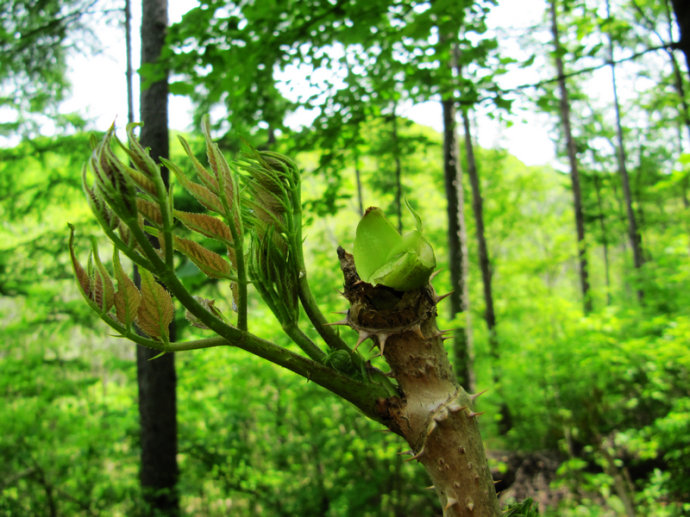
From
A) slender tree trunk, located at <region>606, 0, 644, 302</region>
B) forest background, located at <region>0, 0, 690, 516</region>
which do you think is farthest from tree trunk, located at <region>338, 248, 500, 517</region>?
slender tree trunk, located at <region>606, 0, 644, 302</region>

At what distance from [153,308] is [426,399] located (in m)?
0.35

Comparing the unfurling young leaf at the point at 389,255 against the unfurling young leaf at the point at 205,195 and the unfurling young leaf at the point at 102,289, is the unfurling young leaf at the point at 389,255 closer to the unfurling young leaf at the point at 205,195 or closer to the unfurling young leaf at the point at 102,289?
the unfurling young leaf at the point at 205,195

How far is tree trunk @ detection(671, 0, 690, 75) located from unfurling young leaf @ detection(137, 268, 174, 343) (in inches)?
107

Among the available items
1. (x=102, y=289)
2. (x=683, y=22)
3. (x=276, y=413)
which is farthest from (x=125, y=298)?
(x=276, y=413)

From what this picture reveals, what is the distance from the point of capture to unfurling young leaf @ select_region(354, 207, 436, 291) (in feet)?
1.83

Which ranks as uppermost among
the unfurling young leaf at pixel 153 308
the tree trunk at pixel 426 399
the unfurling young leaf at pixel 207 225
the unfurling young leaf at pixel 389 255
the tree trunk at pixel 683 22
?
the tree trunk at pixel 683 22

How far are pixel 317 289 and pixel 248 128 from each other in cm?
273

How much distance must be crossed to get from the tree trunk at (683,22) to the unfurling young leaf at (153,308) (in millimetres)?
2711

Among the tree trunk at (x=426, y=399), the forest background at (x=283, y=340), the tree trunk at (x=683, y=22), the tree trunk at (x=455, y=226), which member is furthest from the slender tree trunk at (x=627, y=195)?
the tree trunk at (x=426, y=399)

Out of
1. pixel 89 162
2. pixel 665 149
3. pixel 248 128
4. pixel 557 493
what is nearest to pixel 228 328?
pixel 89 162

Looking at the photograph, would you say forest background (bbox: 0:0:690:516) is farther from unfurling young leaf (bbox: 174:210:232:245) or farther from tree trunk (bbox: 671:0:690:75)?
unfurling young leaf (bbox: 174:210:232:245)

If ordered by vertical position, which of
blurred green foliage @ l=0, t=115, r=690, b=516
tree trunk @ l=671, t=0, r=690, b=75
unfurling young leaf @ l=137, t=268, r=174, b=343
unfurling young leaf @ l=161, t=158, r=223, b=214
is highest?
tree trunk @ l=671, t=0, r=690, b=75

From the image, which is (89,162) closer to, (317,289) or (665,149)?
(317,289)

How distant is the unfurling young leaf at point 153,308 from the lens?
0.54 metres
